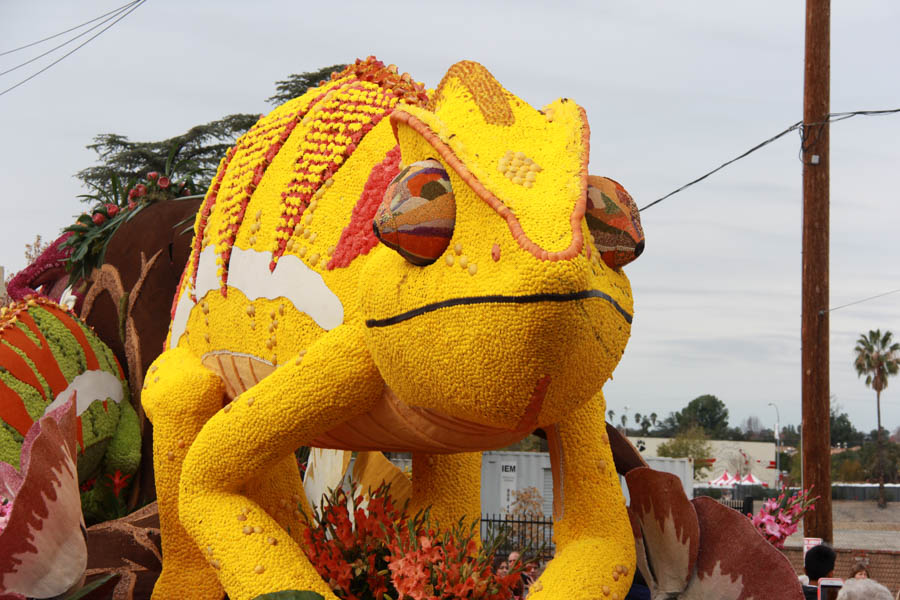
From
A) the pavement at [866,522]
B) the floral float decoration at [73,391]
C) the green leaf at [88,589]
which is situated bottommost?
the pavement at [866,522]

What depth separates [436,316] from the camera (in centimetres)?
305

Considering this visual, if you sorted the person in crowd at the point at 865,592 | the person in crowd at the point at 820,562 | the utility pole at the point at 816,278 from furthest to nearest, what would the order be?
the utility pole at the point at 816,278, the person in crowd at the point at 820,562, the person in crowd at the point at 865,592

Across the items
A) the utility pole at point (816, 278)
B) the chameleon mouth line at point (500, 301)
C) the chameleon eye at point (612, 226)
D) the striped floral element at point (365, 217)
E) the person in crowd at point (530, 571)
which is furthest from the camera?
the utility pole at point (816, 278)

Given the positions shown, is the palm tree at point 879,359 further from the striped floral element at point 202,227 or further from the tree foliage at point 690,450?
the striped floral element at point 202,227

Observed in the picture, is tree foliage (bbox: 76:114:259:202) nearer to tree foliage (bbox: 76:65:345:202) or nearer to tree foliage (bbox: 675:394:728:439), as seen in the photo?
tree foliage (bbox: 76:65:345:202)

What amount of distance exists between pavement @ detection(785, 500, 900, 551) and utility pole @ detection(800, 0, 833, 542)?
57.2 ft

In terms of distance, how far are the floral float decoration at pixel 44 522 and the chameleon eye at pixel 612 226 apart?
219 cm

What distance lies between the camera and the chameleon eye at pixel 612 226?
10.8ft

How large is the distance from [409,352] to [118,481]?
3064 mm

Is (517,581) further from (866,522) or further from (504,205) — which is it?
(866,522)

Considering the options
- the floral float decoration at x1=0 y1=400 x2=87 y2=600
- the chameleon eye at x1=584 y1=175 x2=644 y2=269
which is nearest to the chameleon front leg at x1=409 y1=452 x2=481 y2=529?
the floral float decoration at x1=0 y1=400 x2=87 y2=600

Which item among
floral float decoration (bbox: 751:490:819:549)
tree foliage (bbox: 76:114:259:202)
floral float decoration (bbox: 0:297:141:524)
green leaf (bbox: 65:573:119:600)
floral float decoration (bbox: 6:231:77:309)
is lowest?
green leaf (bbox: 65:573:119:600)

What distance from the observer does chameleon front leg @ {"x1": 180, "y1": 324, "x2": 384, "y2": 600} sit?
3.52 m

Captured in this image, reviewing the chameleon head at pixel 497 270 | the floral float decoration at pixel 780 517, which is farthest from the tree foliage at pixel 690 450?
the chameleon head at pixel 497 270
